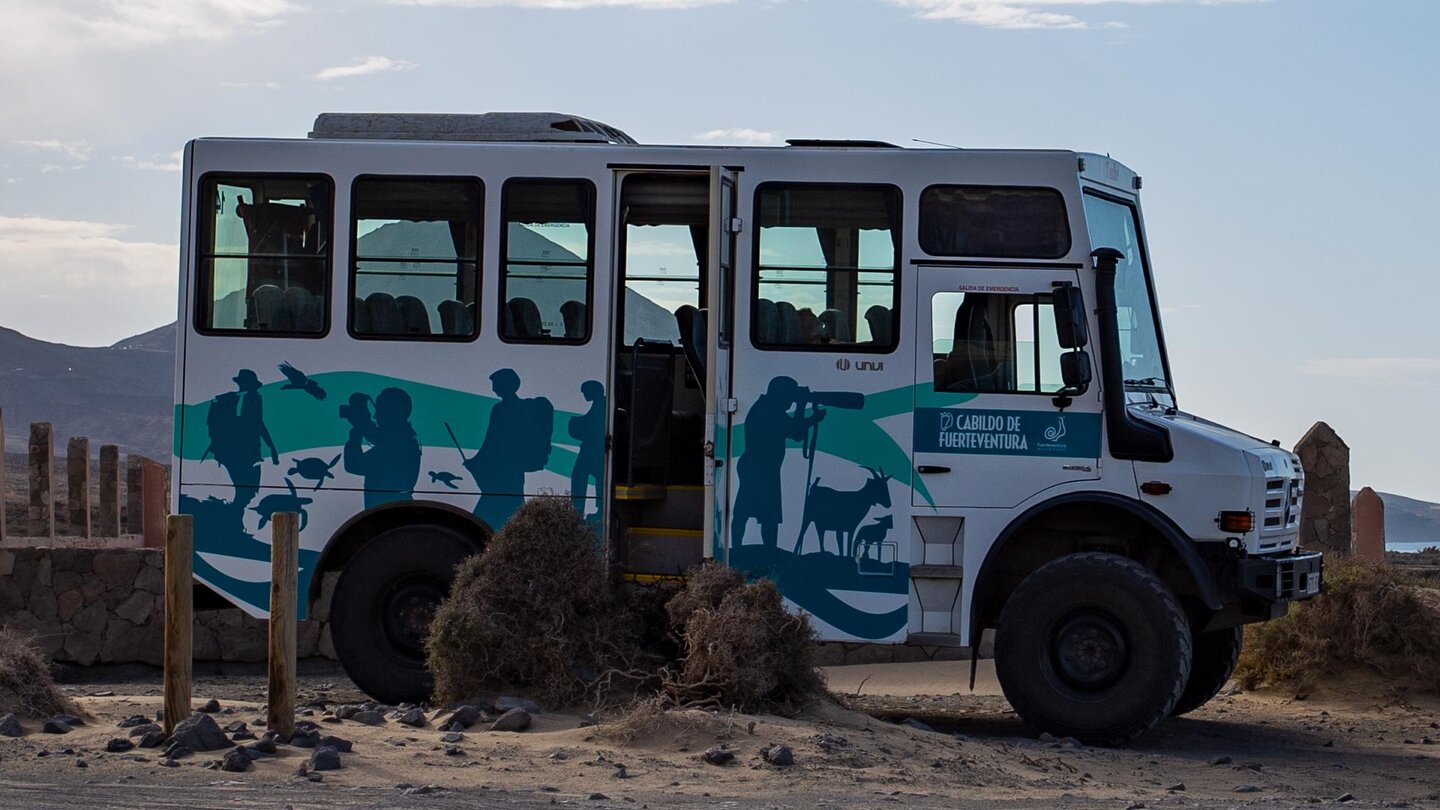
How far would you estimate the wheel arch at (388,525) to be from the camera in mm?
11109

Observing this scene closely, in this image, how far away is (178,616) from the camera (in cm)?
859

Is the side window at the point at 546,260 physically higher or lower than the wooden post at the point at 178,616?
higher

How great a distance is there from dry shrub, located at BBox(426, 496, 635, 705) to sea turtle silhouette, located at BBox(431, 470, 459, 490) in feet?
2.68

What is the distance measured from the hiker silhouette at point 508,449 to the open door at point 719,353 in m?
1.06

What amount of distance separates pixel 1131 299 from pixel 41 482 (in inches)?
542

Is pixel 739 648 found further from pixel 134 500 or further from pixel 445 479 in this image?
pixel 134 500

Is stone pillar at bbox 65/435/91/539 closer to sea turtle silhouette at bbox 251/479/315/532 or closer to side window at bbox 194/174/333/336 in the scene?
side window at bbox 194/174/333/336

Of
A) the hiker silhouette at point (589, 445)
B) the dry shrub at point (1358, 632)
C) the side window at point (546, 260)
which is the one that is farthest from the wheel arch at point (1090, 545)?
the side window at point (546, 260)

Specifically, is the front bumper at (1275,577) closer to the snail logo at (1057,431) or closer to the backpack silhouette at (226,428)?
the snail logo at (1057,431)

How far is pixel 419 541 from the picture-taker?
36.5ft

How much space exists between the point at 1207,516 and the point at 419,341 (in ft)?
16.1

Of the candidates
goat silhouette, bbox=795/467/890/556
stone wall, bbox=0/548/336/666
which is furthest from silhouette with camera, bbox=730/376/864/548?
stone wall, bbox=0/548/336/666

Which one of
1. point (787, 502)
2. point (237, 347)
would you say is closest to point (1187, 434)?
point (787, 502)

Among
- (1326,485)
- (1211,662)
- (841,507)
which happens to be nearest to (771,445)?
(841,507)
